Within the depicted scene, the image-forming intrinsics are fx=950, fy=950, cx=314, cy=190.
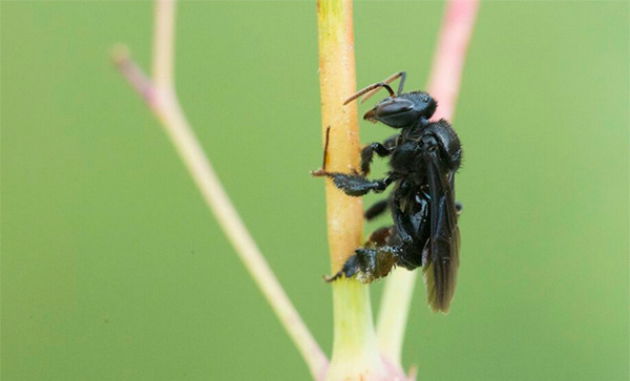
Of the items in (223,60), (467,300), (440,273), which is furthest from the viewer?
(223,60)

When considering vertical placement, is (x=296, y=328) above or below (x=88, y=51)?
below

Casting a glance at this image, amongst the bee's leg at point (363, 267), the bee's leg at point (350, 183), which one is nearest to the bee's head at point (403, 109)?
the bee's leg at point (350, 183)

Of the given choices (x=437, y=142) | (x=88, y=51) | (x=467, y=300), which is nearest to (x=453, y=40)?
(x=437, y=142)

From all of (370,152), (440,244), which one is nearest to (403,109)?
(370,152)

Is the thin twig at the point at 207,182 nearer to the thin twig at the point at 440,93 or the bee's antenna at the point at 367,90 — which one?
the thin twig at the point at 440,93

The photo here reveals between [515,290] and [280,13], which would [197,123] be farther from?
[515,290]

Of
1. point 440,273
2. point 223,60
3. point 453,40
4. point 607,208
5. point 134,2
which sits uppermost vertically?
point 134,2

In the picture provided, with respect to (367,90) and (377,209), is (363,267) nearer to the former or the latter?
(367,90)
